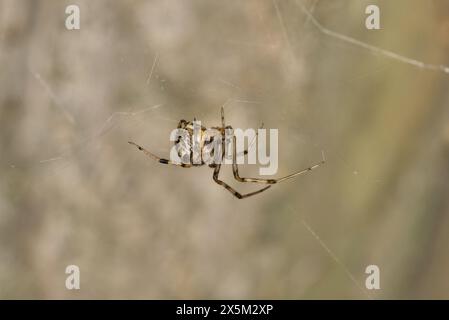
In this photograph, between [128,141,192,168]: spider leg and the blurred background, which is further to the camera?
the blurred background

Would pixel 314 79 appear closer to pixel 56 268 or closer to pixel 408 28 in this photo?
pixel 408 28

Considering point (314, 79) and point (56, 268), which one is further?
point (56, 268)

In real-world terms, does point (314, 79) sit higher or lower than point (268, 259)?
higher

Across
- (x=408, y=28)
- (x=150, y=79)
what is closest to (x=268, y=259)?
(x=150, y=79)

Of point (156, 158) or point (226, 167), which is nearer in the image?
point (156, 158)

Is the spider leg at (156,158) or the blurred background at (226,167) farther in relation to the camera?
the blurred background at (226,167)
